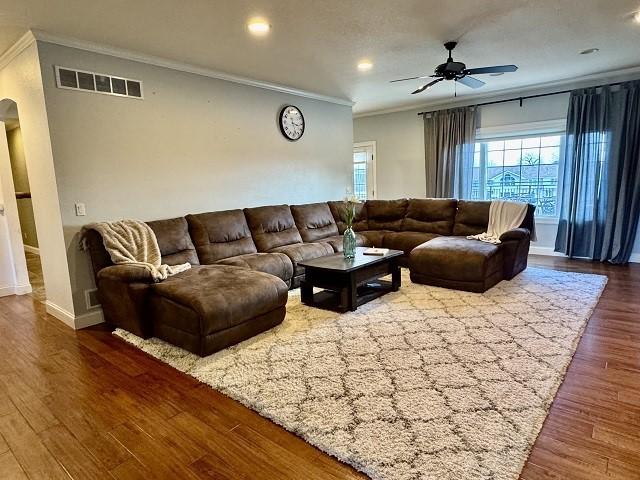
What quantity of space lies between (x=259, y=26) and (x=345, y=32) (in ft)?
2.47

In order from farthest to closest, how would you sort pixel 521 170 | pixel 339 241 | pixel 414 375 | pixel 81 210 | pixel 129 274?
pixel 521 170 < pixel 339 241 < pixel 81 210 < pixel 129 274 < pixel 414 375

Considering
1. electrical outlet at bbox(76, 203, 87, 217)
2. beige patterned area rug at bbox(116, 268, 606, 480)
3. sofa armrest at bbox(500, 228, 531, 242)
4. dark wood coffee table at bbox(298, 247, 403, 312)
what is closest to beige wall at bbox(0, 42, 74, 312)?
electrical outlet at bbox(76, 203, 87, 217)

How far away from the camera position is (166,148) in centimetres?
416

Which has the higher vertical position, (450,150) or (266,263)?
(450,150)

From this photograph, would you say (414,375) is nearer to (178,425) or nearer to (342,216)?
(178,425)

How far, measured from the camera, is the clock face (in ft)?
17.8

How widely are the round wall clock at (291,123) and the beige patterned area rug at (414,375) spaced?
2.67m

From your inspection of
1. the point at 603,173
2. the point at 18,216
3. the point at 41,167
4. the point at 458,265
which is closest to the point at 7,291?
the point at 18,216

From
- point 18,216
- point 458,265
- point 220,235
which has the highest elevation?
point 18,216

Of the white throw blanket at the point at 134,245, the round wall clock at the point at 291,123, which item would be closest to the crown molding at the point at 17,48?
the white throw blanket at the point at 134,245

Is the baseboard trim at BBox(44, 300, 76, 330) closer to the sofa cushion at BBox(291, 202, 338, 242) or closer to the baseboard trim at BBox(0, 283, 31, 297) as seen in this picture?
the baseboard trim at BBox(0, 283, 31, 297)

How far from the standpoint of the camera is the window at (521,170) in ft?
19.8

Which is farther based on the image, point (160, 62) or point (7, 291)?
point (7, 291)

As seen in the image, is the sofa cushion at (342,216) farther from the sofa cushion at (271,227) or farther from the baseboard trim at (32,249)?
the baseboard trim at (32,249)
